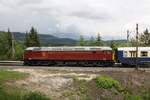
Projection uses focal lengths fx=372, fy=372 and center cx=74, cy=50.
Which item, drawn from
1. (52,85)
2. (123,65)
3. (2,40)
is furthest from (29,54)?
(2,40)

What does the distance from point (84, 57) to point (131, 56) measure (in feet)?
24.1

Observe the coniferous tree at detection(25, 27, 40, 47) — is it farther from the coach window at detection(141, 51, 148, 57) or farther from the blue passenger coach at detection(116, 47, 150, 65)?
the coach window at detection(141, 51, 148, 57)

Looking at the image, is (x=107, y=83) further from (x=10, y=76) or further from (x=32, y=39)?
(x=32, y=39)

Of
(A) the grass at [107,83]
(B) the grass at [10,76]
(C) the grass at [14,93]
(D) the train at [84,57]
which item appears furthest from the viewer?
(D) the train at [84,57]

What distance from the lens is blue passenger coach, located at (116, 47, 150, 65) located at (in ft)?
187

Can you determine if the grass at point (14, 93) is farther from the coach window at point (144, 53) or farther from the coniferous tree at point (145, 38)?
the coniferous tree at point (145, 38)

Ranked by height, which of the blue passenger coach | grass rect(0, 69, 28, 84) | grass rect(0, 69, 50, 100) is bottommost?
grass rect(0, 69, 50, 100)

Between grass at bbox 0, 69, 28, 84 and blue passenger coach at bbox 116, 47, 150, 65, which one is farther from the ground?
blue passenger coach at bbox 116, 47, 150, 65

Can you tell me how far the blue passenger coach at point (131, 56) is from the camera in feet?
187

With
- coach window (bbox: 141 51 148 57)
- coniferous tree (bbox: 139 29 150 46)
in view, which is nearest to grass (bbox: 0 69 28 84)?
coach window (bbox: 141 51 148 57)

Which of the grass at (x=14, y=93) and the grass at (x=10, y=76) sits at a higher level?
the grass at (x=10, y=76)

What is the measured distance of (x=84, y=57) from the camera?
187 feet

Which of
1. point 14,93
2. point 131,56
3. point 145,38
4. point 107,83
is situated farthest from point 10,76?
point 145,38

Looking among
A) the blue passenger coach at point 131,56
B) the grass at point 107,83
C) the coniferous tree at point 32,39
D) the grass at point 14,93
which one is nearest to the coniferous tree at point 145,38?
the coniferous tree at point 32,39
